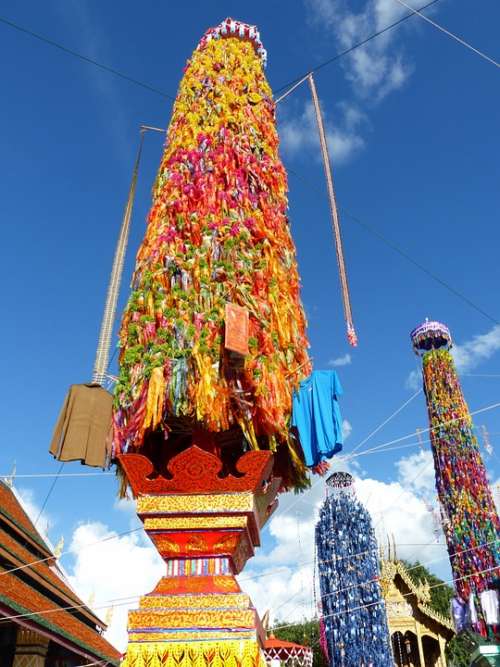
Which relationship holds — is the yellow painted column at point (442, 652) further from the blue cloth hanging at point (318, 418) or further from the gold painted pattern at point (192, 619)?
the gold painted pattern at point (192, 619)

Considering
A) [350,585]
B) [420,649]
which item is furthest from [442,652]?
[350,585]

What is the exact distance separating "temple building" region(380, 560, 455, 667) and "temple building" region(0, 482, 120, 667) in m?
15.3

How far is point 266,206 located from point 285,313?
144cm

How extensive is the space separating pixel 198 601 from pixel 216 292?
280 cm

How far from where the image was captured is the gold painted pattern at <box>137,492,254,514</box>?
15.3 feet

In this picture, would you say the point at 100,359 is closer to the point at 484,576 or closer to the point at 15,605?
the point at 15,605

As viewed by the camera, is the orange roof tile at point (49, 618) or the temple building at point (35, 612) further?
the temple building at point (35, 612)

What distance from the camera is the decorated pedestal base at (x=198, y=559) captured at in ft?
13.5

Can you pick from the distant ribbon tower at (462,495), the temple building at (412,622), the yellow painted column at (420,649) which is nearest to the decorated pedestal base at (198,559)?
the distant ribbon tower at (462,495)

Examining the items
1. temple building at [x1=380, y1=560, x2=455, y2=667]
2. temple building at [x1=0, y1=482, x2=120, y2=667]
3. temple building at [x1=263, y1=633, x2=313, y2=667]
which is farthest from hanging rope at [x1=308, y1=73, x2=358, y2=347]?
temple building at [x1=380, y1=560, x2=455, y2=667]

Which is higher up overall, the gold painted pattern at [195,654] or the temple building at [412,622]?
the temple building at [412,622]

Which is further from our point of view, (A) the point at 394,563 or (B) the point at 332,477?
(A) the point at 394,563

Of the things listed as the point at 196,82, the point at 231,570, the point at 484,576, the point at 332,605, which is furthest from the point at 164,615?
the point at 484,576

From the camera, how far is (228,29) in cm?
755
